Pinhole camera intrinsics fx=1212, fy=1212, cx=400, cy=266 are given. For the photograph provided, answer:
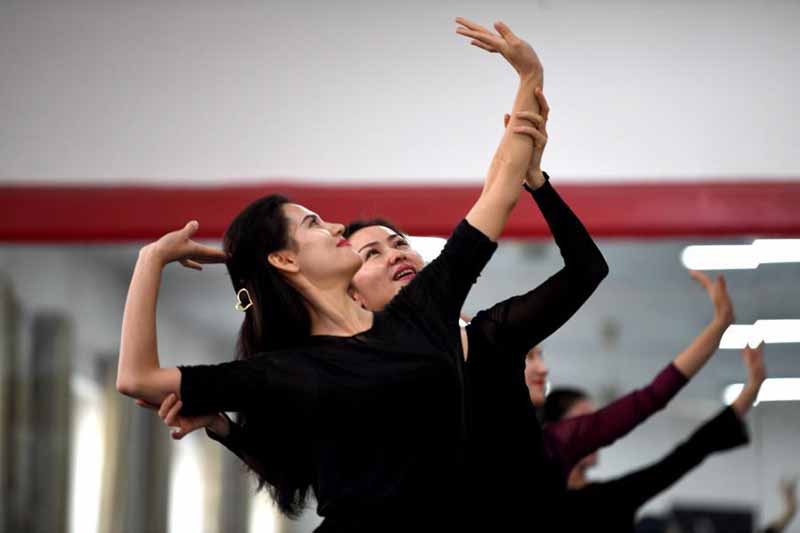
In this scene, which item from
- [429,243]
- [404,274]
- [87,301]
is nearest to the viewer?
[404,274]

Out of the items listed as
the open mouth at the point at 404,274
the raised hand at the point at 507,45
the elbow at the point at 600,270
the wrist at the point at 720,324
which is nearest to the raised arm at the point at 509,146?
the raised hand at the point at 507,45

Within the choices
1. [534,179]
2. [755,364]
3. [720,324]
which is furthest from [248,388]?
[755,364]

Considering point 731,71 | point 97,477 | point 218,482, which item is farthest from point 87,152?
point 731,71

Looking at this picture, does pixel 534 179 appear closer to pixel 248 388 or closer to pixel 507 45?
pixel 507 45

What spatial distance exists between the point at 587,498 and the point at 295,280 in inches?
36.1

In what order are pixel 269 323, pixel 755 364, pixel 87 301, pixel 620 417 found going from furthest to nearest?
pixel 87 301 → pixel 755 364 → pixel 620 417 → pixel 269 323

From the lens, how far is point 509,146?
1950 mm

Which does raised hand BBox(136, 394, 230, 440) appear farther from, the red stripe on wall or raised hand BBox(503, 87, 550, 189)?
the red stripe on wall

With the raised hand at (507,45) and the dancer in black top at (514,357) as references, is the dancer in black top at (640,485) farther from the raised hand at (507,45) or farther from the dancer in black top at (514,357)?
the raised hand at (507,45)

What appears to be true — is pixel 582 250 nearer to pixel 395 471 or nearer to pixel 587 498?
pixel 395 471

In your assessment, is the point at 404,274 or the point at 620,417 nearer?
the point at 404,274

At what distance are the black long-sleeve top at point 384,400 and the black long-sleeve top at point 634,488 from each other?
0.69 meters

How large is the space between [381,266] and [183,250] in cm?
52

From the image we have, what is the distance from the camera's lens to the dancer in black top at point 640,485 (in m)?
2.53
